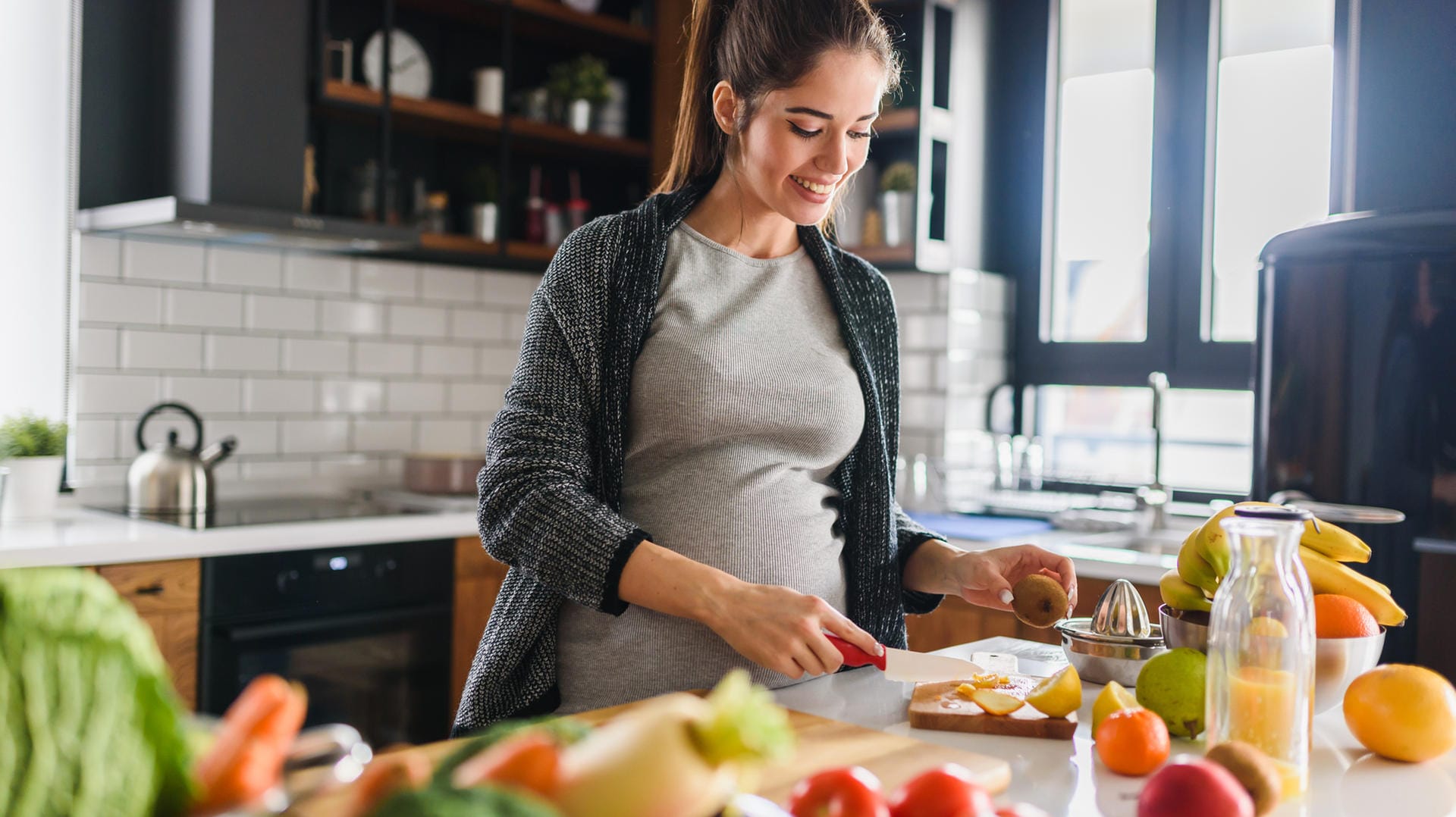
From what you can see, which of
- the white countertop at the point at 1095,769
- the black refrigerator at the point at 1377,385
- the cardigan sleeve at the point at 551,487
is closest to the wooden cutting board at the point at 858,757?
the white countertop at the point at 1095,769

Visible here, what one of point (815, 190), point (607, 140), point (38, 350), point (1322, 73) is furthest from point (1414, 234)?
point (38, 350)

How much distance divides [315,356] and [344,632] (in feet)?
2.95

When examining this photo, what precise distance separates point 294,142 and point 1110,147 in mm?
2225

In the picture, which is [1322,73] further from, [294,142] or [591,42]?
[294,142]

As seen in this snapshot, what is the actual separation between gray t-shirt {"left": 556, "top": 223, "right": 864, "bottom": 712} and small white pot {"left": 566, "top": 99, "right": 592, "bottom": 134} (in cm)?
221

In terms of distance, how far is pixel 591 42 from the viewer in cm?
378

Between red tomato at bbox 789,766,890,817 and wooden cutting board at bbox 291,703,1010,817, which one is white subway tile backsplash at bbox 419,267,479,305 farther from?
red tomato at bbox 789,766,890,817

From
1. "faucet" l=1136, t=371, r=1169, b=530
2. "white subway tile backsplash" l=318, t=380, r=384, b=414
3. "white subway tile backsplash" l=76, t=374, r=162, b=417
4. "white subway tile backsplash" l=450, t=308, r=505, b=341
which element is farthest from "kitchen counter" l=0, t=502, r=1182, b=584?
"white subway tile backsplash" l=450, t=308, r=505, b=341

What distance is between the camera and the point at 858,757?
105cm

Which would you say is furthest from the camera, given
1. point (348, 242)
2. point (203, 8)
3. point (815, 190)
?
point (348, 242)

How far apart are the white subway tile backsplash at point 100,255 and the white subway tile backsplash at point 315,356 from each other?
457 millimetres

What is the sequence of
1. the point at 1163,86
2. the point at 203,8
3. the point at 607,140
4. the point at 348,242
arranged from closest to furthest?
the point at 203,8 < the point at 348,242 < the point at 1163,86 < the point at 607,140

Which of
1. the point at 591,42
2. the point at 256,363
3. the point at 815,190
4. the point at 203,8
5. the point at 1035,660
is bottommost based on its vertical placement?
the point at 1035,660

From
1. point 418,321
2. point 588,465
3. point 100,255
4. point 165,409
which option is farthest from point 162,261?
point 588,465
